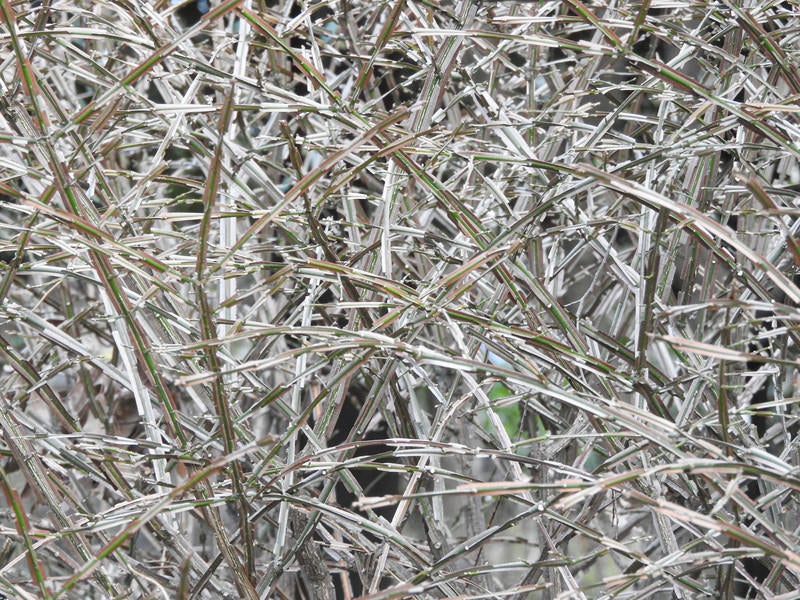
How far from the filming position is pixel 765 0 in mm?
1701

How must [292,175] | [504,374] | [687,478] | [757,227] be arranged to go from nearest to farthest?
1. [504,374]
2. [687,478]
3. [757,227]
4. [292,175]

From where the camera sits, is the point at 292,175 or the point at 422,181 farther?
the point at 292,175

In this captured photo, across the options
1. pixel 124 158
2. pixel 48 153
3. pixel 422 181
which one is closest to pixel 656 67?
pixel 422 181

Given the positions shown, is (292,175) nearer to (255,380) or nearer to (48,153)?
(255,380)

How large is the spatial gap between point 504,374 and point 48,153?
2.72 ft

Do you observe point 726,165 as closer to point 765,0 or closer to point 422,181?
point 765,0

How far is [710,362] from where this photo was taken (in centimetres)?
157

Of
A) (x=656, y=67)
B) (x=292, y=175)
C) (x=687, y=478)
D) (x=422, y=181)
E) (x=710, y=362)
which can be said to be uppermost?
(x=656, y=67)

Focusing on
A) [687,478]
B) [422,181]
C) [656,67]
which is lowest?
[687,478]

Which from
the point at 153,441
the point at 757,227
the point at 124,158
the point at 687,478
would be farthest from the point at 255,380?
the point at 124,158

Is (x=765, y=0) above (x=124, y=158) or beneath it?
above

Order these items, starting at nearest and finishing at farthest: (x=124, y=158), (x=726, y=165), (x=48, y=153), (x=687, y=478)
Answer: (x=48, y=153) → (x=687, y=478) → (x=726, y=165) → (x=124, y=158)

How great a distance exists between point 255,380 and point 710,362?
0.90 m

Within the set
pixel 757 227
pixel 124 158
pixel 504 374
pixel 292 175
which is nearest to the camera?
pixel 504 374
